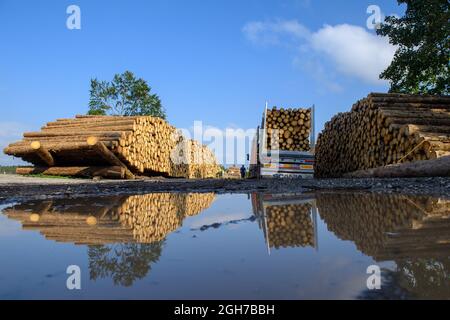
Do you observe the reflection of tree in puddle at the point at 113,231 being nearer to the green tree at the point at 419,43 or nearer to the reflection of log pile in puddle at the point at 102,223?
the reflection of log pile in puddle at the point at 102,223

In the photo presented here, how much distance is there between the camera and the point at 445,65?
1780cm

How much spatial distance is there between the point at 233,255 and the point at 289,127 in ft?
44.3

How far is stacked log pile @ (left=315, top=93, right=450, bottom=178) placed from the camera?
10.5 m

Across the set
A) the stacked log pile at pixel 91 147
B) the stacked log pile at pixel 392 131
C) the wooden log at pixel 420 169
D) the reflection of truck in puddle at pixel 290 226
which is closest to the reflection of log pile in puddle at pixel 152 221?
the reflection of truck in puddle at pixel 290 226

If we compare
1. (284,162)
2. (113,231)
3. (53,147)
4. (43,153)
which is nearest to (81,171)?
(53,147)

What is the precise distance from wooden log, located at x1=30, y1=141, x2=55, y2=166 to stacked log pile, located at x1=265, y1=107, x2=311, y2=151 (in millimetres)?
9236

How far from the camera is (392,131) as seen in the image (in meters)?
11.9

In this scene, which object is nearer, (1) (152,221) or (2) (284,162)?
(1) (152,221)

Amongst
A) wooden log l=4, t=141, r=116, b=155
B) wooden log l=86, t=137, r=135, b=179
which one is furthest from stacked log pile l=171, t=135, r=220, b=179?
wooden log l=4, t=141, r=116, b=155

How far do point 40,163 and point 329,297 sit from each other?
17736 mm

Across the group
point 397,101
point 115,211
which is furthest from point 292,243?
point 397,101

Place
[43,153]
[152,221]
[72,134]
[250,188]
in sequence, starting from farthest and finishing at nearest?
[72,134]
[43,153]
[250,188]
[152,221]

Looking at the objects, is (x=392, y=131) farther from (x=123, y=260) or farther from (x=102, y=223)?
(x=123, y=260)
